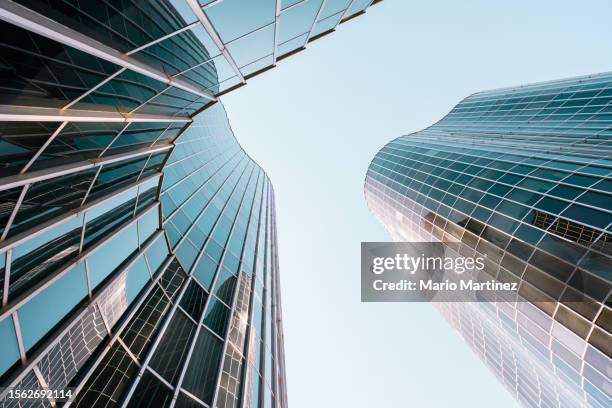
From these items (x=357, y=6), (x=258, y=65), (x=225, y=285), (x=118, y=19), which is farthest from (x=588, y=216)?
(x=118, y=19)

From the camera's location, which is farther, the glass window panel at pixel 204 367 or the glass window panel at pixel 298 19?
the glass window panel at pixel 204 367

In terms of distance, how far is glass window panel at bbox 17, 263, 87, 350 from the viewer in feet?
22.0

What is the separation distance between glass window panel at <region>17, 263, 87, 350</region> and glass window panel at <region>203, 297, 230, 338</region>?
794cm

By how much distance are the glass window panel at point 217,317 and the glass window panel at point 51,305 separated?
7938 mm

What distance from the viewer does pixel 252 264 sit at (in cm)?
2720

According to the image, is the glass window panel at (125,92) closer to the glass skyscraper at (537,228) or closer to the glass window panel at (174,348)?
the glass window panel at (174,348)

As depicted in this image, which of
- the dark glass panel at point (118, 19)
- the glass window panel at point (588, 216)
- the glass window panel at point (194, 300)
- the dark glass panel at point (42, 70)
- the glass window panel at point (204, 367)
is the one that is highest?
the dark glass panel at point (118, 19)

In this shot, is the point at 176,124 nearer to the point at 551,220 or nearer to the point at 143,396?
the point at 143,396

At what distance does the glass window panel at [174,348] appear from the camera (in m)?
11.4

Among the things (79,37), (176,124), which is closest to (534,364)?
(176,124)

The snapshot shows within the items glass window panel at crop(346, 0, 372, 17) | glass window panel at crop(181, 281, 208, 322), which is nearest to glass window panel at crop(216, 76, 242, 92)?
glass window panel at crop(346, 0, 372, 17)

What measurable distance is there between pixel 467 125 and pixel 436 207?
31.3 m

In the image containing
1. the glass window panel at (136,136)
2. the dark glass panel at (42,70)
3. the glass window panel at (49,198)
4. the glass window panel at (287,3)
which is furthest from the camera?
the glass window panel at (136,136)

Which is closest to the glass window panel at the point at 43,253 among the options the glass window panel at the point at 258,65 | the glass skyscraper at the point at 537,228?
the glass window panel at the point at 258,65
